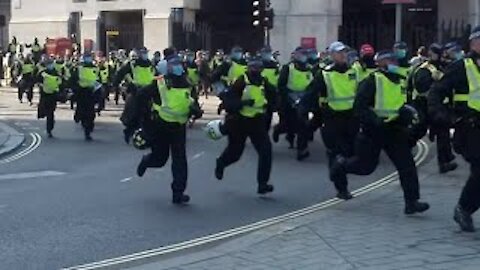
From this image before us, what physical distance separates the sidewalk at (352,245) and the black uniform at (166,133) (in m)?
1.83

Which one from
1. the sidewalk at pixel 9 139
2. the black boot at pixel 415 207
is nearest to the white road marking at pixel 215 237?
the black boot at pixel 415 207

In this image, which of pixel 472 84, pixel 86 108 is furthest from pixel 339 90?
pixel 86 108

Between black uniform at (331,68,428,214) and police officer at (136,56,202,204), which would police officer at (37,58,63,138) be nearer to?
police officer at (136,56,202,204)

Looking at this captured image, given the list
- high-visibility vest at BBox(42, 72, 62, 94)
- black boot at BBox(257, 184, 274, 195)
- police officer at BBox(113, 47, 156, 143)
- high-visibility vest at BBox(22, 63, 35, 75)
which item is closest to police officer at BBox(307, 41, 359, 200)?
black boot at BBox(257, 184, 274, 195)

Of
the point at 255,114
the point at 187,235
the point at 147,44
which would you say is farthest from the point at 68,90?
the point at 147,44

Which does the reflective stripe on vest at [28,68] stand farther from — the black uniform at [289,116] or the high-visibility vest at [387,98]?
the high-visibility vest at [387,98]

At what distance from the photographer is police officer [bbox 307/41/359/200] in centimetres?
1090

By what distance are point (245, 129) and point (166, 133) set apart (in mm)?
1070

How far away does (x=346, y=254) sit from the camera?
749 cm

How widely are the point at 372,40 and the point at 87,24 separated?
60.3 feet

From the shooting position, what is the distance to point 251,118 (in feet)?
36.8

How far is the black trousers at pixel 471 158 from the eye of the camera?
26.4 ft

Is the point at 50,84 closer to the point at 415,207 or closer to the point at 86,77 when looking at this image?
the point at 86,77

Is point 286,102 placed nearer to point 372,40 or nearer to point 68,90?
point 68,90
